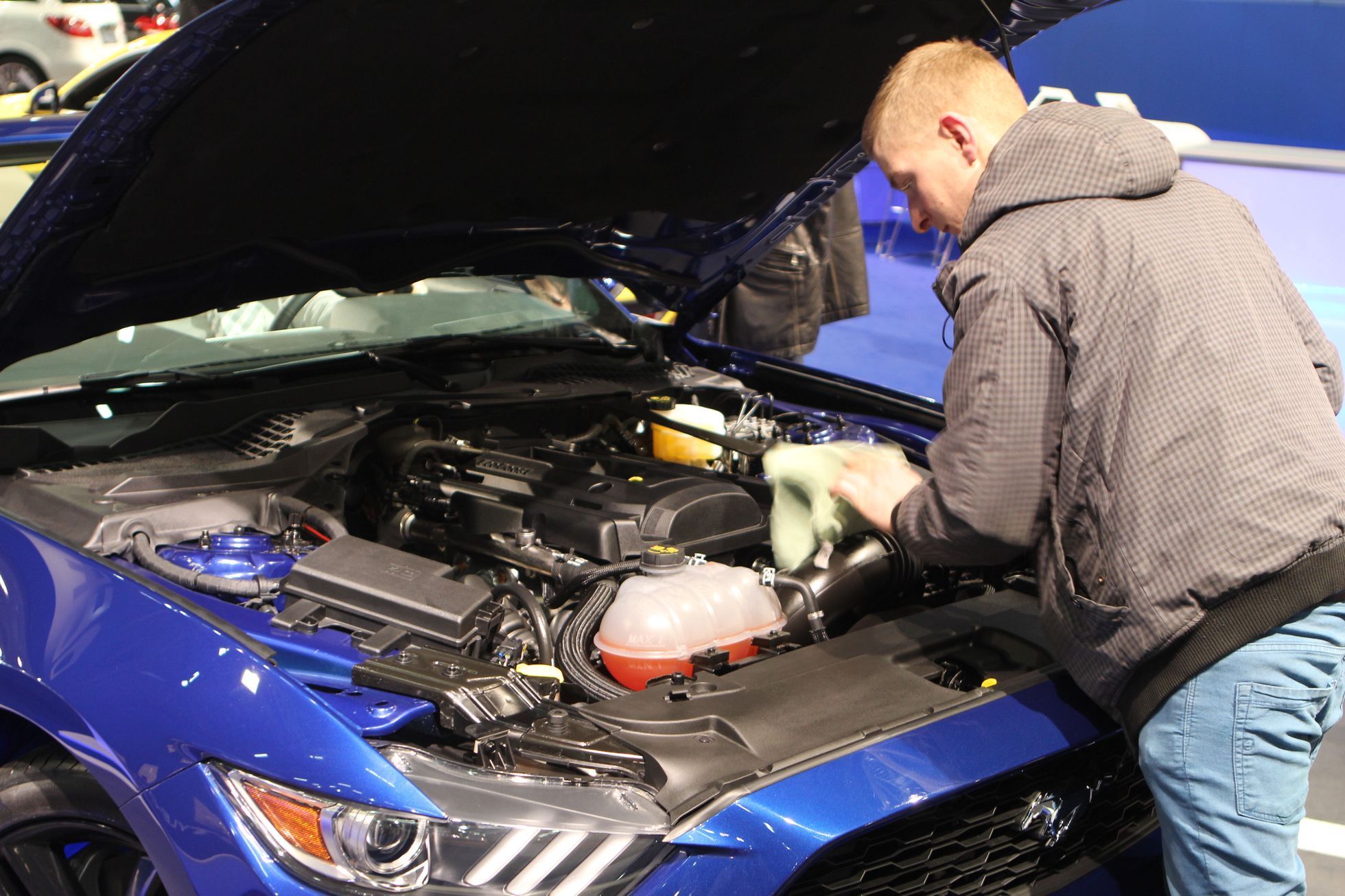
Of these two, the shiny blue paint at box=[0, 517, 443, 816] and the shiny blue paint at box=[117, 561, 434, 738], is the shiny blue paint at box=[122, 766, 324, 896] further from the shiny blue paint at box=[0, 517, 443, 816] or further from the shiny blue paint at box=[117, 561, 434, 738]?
the shiny blue paint at box=[117, 561, 434, 738]

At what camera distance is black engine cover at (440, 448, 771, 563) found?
2254mm

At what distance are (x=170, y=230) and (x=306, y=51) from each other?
486mm

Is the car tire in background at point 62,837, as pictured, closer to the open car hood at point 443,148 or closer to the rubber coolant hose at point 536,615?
the rubber coolant hose at point 536,615

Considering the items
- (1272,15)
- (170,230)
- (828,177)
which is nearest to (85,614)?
(170,230)

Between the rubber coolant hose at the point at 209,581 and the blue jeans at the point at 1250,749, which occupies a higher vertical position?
the rubber coolant hose at the point at 209,581

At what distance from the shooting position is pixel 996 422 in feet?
5.32

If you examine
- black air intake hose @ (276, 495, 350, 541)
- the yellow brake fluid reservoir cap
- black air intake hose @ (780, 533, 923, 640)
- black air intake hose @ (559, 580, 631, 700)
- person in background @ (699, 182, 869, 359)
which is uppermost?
black air intake hose @ (276, 495, 350, 541)

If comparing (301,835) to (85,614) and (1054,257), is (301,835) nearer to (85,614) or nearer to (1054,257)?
(85,614)

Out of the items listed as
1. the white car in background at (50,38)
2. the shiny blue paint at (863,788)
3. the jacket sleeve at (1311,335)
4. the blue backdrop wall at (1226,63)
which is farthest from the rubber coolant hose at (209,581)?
the white car in background at (50,38)

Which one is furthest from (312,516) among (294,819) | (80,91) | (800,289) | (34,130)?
(800,289)

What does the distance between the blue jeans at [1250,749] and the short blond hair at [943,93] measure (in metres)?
0.84

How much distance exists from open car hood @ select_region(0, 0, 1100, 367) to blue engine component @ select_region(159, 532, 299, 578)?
0.51 meters

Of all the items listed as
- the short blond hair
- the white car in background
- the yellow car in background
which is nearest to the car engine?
the short blond hair

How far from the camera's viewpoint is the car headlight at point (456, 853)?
4.66 ft
